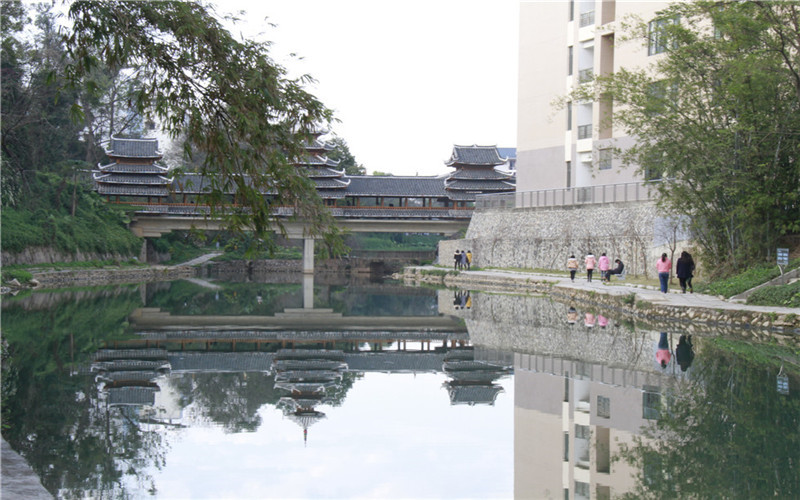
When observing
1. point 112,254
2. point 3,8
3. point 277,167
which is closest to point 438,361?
point 277,167

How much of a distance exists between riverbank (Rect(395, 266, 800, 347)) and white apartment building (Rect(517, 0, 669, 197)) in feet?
27.1

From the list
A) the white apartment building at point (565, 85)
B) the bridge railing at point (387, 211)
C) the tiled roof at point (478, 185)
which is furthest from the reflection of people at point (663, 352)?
the tiled roof at point (478, 185)

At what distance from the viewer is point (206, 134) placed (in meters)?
7.71

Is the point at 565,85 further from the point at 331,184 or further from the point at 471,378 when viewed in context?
the point at 471,378

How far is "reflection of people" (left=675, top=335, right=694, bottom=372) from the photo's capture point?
1275 cm

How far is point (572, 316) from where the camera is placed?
Answer: 854 inches

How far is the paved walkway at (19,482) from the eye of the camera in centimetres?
582

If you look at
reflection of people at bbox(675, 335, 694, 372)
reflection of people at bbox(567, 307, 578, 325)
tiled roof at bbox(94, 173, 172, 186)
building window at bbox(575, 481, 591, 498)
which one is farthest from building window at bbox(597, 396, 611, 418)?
tiled roof at bbox(94, 173, 172, 186)

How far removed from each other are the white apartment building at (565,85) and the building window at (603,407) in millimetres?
28713

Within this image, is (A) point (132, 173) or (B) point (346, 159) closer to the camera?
(A) point (132, 173)

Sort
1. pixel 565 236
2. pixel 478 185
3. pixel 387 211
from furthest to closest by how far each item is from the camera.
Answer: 1. pixel 478 185
2. pixel 387 211
3. pixel 565 236

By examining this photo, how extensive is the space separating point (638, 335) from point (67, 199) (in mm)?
42070

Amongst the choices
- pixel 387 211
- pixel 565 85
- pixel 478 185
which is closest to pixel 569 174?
pixel 565 85

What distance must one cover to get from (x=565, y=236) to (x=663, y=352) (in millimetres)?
25334
